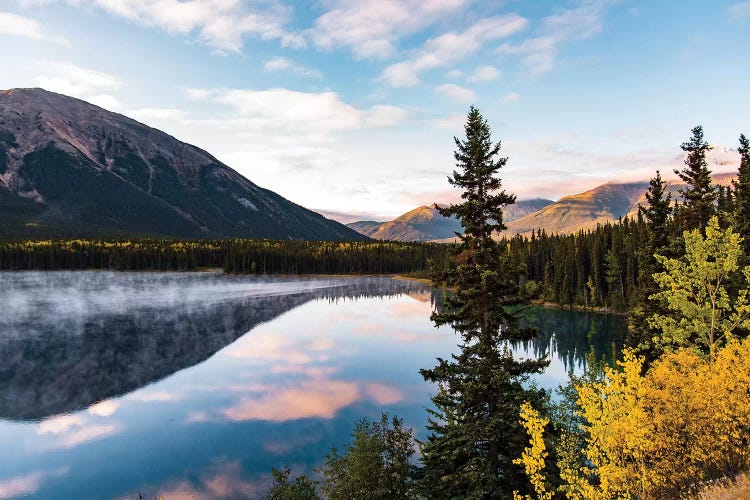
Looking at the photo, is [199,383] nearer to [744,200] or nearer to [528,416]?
[528,416]

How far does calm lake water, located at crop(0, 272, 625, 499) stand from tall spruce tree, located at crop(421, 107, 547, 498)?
1864cm

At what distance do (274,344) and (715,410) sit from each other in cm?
7889

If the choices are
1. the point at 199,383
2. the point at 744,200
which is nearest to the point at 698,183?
the point at 744,200

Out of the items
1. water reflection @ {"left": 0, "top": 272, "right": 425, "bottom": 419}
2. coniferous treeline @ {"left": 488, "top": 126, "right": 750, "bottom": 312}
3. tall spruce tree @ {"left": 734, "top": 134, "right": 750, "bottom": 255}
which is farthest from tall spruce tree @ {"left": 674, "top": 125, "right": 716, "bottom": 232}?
water reflection @ {"left": 0, "top": 272, "right": 425, "bottom": 419}

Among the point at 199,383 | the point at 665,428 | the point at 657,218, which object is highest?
the point at 657,218

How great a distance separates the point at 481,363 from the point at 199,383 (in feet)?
174

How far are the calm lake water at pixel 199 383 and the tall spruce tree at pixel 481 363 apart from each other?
1864 centimetres

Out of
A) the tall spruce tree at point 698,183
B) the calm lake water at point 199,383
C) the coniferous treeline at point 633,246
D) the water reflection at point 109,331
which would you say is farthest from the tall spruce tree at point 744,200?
the water reflection at point 109,331

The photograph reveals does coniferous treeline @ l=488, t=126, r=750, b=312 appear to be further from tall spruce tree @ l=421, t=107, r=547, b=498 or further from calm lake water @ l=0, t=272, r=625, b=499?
tall spruce tree @ l=421, t=107, r=547, b=498

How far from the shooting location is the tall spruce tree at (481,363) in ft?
78.3

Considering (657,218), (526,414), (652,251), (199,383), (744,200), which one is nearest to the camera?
(526,414)

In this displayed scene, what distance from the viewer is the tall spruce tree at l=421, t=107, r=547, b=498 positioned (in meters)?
23.9

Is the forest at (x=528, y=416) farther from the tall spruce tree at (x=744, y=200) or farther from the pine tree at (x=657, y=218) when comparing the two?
the tall spruce tree at (x=744, y=200)

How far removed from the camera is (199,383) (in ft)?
219
